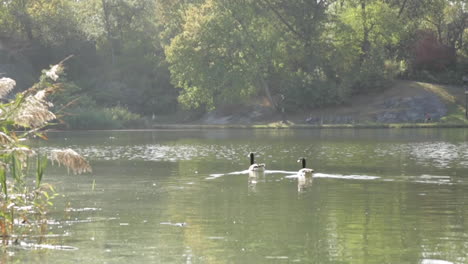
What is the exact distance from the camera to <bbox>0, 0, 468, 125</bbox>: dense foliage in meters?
93.6

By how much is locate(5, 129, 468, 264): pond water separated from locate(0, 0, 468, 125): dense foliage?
47523 millimetres

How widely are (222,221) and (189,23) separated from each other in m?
74.6

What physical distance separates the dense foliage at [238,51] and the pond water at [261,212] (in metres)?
47.5

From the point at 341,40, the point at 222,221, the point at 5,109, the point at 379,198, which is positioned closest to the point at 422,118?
the point at 341,40

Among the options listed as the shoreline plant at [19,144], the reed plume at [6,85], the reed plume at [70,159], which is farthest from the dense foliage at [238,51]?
the reed plume at [70,159]

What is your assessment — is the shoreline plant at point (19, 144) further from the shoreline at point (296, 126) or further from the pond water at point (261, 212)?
the shoreline at point (296, 126)

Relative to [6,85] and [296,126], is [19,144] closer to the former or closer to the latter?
[6,85]

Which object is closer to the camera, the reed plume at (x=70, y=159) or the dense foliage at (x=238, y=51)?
the reed plume at (x=70, y=159)

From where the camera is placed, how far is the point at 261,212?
23.5 meters

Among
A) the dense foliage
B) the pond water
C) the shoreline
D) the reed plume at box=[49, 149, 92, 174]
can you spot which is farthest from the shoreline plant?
the dense foliage

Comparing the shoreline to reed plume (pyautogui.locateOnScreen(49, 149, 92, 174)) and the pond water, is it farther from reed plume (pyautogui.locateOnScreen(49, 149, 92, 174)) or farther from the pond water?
reed plume (pyautogui.locateOnScreen(49, 149, 92, 174))

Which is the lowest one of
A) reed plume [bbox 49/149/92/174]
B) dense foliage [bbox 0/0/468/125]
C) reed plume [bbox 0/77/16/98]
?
reed plume [bbox 49/149/92/174]


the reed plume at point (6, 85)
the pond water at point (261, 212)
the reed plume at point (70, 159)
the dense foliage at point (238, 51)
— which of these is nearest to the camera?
the reed plume at point (70, 159)

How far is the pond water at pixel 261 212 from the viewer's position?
17109 mm
